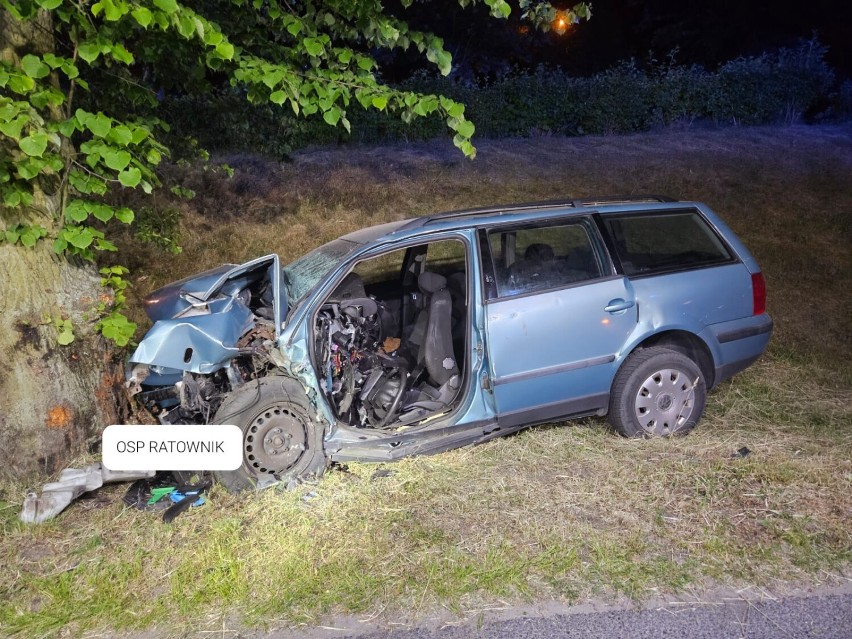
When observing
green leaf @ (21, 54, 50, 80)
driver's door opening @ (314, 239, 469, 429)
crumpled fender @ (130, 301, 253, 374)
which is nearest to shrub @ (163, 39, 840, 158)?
driver's door opening @ (314, 239, 469, 429)

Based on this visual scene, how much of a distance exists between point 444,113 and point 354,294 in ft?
4.44

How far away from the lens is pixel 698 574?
3.41 metres

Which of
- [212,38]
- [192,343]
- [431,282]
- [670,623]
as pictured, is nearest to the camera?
[670,623]

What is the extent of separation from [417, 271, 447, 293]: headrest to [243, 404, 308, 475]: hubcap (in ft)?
4.29

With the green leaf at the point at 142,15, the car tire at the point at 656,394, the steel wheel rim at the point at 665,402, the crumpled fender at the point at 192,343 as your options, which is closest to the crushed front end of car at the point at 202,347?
the crumpled fender at the point at 192,343

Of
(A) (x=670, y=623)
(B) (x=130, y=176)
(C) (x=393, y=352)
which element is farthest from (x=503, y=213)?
(A) (x=670, y=623)

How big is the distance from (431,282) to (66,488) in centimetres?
258

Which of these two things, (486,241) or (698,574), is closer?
(698,574)

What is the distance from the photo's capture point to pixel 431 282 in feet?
16.1

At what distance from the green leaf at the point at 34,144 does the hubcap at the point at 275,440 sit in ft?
5.97

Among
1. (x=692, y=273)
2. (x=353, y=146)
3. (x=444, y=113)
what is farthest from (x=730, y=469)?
(x=353, y=146)

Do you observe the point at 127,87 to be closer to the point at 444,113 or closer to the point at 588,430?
the point at 444,113

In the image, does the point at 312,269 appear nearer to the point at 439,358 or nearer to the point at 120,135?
the point at 439,358

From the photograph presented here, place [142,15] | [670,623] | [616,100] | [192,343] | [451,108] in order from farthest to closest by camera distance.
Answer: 1. [616,100]
2. [451,108]
3. [192,343]
4. [142,15]
5. [670,623]
